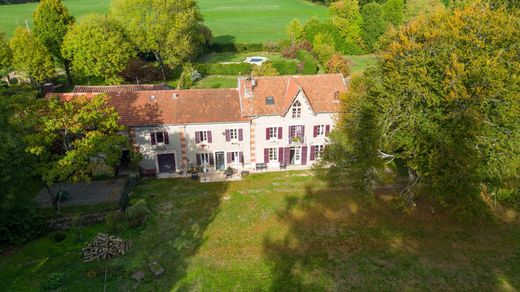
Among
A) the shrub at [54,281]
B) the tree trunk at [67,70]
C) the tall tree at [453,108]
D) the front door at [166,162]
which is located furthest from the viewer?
the tree trunk at [67,70]

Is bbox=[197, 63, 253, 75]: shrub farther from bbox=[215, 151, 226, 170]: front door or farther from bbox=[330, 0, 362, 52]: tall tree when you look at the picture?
bbox=[215, 151, 226, 170]: front door

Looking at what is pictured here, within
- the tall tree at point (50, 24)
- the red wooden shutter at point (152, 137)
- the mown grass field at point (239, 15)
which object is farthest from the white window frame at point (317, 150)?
the mown grass field at point (239, 15)

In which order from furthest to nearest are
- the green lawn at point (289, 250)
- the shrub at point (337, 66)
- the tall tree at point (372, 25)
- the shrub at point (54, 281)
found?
the tall tree at point (372, 25) < the shrub at point (337, 66) < the green lawn at point (289, 250) < the shrub at point (54, 281)

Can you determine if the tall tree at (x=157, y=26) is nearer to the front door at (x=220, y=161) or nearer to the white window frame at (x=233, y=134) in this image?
the front door at (x=220, y=161)

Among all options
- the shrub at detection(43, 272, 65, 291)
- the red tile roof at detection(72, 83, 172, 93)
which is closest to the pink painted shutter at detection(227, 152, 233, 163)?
the red tile roof at detection(72, 83, 172, 93)

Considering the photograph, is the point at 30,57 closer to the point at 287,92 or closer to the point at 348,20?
the point at 287,92

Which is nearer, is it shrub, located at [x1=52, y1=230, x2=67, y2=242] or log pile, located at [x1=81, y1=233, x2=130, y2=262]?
log pile, located at [x1=81, y1=233, x2=130, y2=262]
